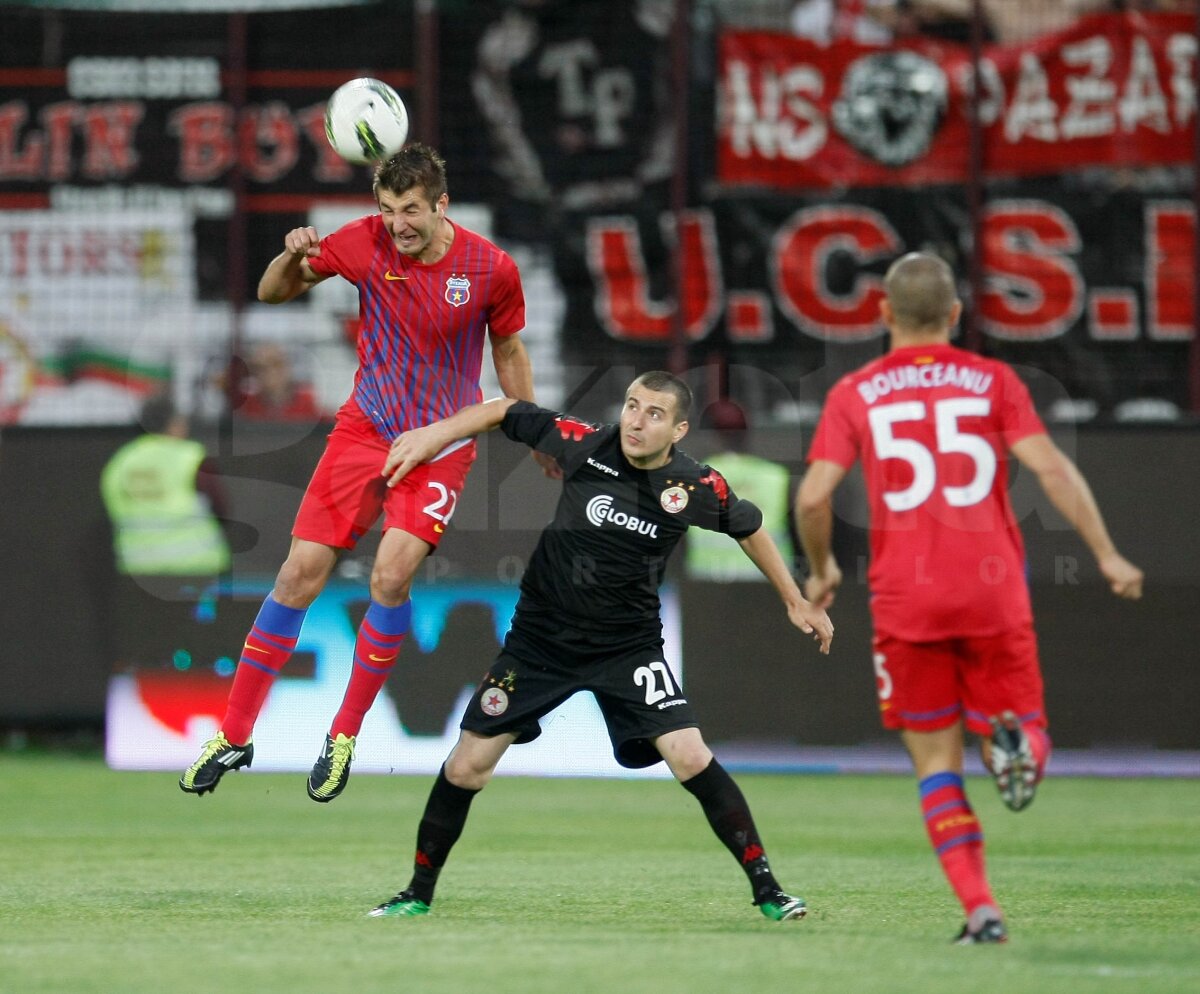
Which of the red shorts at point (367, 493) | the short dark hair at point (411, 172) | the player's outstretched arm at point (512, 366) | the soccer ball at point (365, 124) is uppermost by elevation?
the soccer ball at point (365, 124)

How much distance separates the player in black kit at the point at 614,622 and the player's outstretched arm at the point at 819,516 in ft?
2.73

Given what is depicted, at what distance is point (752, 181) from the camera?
14.5m

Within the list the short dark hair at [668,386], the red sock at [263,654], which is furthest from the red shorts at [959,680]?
the red sock at [263,654]

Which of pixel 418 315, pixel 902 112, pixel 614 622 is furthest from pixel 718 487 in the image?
pixel 902 112

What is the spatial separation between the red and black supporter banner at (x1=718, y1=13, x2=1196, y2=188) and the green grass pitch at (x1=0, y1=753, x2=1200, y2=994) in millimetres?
4390

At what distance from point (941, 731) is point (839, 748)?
23.0ft

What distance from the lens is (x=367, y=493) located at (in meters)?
8.25

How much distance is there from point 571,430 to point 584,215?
7.20 metres

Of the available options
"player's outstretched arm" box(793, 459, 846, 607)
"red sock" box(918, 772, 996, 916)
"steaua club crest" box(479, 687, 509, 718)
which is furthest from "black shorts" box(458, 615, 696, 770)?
"red sock" box(918, 772, 996, 916)

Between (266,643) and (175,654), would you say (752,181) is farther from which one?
(266,643)

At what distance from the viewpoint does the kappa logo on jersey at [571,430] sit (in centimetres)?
759

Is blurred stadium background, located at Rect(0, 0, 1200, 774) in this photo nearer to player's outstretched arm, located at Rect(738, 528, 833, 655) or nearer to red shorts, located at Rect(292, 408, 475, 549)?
red shorts, located at Rect(292, 408, 475, 549)

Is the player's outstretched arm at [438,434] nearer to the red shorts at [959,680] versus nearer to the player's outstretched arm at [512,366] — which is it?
the player's outstretched arm at [512,366]

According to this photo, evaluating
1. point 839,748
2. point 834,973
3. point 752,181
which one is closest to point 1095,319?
point 752,181
